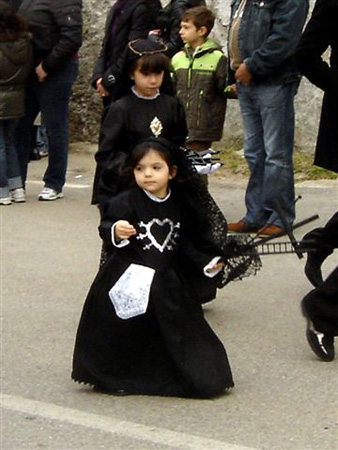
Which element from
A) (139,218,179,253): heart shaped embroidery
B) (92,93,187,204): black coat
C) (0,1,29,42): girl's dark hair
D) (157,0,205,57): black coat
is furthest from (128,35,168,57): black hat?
(0,1,29,42): girl's dark hair

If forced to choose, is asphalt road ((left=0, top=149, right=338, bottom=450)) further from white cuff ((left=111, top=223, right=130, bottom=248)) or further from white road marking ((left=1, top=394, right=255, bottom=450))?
white cuff ((left=111, top=223, right=130, bottom=248))

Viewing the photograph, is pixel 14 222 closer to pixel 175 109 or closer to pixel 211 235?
pixel 175 109

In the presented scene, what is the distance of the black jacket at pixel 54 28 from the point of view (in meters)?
9.45

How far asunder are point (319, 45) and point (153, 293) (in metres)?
1.36

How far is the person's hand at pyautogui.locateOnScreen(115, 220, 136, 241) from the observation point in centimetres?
535

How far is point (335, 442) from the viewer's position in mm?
4836

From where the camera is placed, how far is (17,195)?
9758 millimetres

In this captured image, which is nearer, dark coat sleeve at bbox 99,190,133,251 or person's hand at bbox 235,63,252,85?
dark coat sleeve at bbox 99,190,133,251

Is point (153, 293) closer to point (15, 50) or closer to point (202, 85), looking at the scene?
point (202, 85)

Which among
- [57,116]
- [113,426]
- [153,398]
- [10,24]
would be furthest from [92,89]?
[113,426]

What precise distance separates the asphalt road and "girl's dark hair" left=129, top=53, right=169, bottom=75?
4.32 feet

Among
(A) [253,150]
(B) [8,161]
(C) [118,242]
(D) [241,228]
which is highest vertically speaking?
(C) [118,242]

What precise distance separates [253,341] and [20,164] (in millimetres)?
4202

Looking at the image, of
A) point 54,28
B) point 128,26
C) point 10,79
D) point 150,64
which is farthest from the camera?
point 54,28
